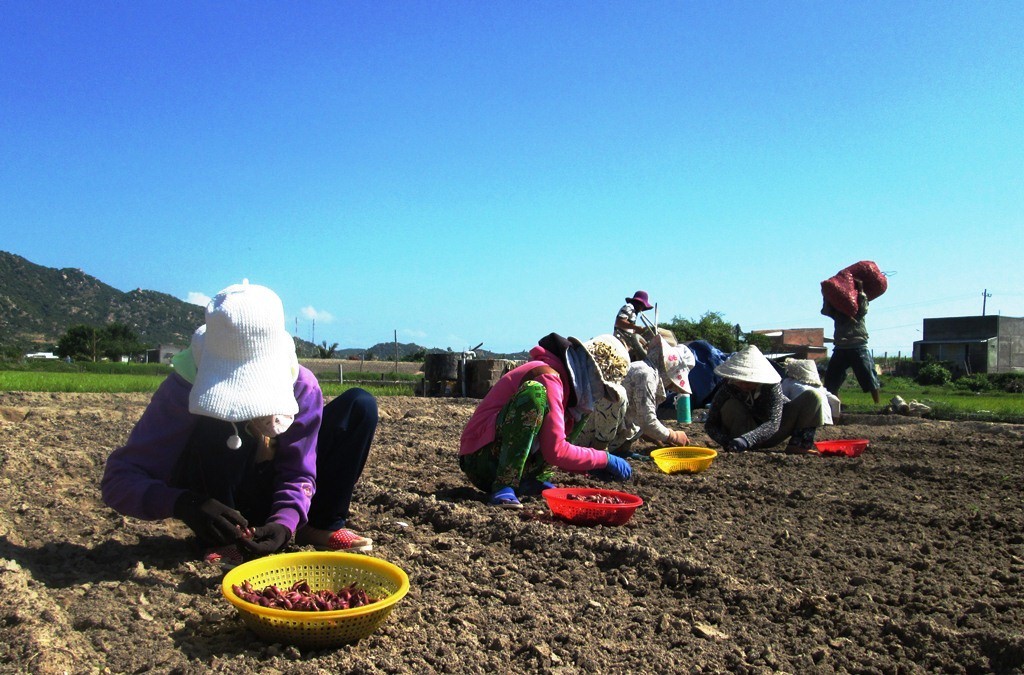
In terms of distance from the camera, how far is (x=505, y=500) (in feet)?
12.3

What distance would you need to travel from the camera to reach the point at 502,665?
206 centimetres

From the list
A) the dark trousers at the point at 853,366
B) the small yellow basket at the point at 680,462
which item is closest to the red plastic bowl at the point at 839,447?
the small yellow basket at the point at 680,462

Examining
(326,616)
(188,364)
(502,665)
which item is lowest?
(502,665)

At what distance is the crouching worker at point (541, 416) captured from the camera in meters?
3.67

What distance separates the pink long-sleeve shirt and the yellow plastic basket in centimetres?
150

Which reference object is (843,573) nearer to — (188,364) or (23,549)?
(188,364)

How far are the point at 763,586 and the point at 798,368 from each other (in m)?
4.50

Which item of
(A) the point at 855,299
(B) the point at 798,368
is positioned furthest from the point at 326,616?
(A) the point at 855,299

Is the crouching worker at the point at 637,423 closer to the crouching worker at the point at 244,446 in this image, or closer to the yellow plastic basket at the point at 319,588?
the crouching worker at the point at 244,446

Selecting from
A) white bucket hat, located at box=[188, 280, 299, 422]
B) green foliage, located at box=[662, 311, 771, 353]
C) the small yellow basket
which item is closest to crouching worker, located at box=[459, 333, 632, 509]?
the small yellow basket

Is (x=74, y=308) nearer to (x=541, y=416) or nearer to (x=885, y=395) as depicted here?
(x=885, y=395)

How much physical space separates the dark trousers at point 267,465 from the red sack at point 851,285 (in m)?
7.50

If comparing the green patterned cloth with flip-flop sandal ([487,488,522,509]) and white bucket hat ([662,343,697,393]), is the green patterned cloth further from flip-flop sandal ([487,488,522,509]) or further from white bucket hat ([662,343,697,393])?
white bucket hat ([662,343,697,393])

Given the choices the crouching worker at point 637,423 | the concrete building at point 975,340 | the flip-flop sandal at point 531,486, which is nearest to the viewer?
the flip-flop sandal at point 531,486
